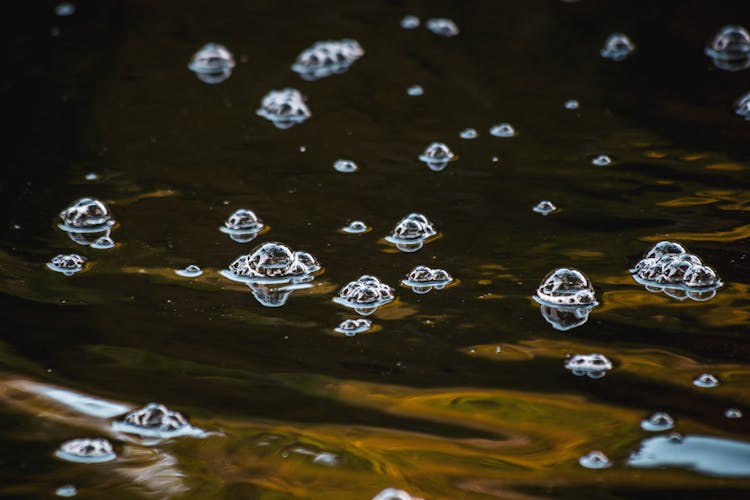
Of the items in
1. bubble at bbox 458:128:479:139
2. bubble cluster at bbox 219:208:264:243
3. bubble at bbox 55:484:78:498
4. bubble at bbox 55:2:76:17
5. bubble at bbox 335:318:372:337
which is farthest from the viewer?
bubble at bbox 55:2:76:17

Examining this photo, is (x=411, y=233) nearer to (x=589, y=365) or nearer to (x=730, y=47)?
(x=589, y=365)

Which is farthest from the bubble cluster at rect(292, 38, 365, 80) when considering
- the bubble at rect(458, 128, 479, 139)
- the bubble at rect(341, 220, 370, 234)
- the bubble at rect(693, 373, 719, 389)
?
the bubble at rect(693, 373, 719, 389)

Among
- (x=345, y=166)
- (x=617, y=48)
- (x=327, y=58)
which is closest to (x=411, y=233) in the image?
(x=345, y=166)

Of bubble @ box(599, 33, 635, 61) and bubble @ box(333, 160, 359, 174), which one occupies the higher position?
bubble @ box(599, 33, 635, 61)

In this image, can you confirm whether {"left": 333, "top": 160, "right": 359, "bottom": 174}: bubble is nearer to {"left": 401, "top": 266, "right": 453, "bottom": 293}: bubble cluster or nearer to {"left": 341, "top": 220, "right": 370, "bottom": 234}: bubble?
{"left": 341, "top": 220, "right": 370, "bottom": 234}: bubble

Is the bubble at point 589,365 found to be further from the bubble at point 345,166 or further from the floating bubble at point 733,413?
the bubble at point 345,166

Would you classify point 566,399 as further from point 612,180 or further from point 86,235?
point 86,235
